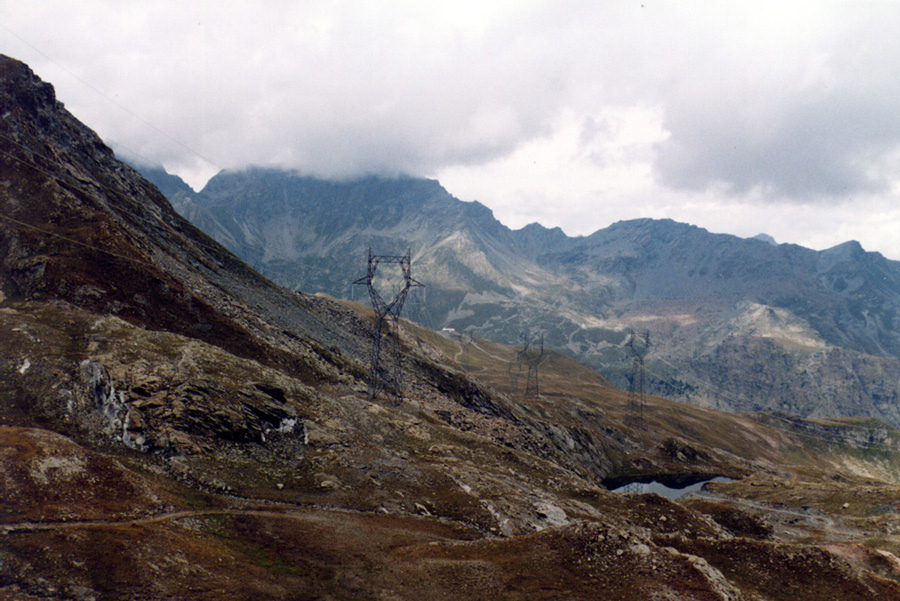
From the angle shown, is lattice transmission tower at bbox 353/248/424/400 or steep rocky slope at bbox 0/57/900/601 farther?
lattice transmission tower at bbox 353/248/424/400

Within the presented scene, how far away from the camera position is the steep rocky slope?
93.2 ft

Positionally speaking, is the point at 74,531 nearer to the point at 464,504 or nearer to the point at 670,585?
the point at 464,504

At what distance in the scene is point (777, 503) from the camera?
9631 centimetres

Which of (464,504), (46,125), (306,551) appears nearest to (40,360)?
(306,551)

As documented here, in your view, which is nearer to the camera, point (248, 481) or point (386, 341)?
point (248, 481)

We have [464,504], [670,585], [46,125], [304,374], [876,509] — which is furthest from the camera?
[46,125]

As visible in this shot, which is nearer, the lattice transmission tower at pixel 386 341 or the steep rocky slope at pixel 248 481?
the steep rocky slope at pixel 248 481

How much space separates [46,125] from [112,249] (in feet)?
180

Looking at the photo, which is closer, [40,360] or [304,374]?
[40,360]

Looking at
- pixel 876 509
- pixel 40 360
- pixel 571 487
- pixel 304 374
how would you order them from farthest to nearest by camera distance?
1. pixel 876 509
2. pixel 304 374
3. pixel 571 487
4. pixel 40 360

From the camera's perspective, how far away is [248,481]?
41.8 m

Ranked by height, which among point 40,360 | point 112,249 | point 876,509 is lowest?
point 876,509

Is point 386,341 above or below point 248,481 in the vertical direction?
above

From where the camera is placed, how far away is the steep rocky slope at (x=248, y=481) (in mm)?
28406
